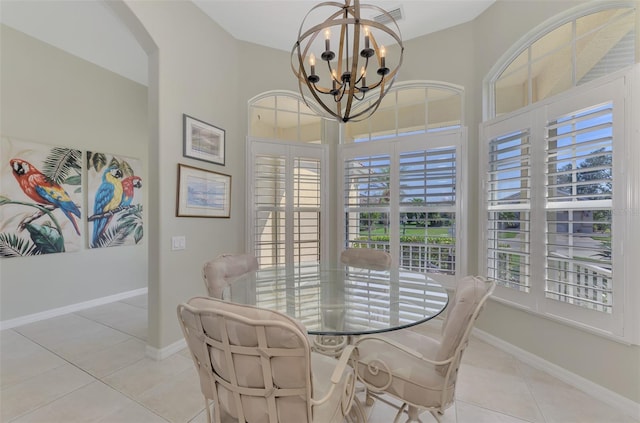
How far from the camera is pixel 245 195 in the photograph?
3.36m

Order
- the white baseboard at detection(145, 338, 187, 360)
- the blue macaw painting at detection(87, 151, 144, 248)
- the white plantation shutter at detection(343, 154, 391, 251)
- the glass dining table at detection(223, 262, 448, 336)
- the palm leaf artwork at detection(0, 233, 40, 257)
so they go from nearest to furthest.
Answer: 1. the glass dining table at detection(223, 262, 448, 336)
2. the white baseboard at detection(145, 338, 187, 360)
3. the palm leaf artwork at detection(0, 233, 40, 257)
4. the white plantation shutter at detection(343, 154, 391, 251)
5. the blue macaw painting at detection(87, 151, 144, 248)

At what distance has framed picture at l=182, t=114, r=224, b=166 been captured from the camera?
2625 millimetres

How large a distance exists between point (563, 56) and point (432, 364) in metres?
2.75

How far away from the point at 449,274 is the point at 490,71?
86.4 inches

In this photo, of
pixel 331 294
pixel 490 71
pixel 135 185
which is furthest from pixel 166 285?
pixel 490 71

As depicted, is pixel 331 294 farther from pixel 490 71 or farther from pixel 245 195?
pixel 490 71

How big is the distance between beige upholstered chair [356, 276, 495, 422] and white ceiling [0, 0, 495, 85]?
9.33 ft

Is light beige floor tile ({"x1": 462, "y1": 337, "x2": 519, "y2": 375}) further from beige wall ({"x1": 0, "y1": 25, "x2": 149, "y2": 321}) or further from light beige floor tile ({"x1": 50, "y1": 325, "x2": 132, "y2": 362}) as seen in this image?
beige wall ({"x1": 0, "y1": 25, "x2": 149, "y2": 321})

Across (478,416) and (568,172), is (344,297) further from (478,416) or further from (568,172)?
(568,172)

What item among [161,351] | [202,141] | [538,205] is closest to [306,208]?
[202,141]

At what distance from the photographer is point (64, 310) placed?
341 centimetres

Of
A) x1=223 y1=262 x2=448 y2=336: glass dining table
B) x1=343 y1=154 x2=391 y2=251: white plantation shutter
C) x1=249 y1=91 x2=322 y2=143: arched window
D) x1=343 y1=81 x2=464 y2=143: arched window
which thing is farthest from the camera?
x1=249 y1=91 x2=322 y2=143: arched window

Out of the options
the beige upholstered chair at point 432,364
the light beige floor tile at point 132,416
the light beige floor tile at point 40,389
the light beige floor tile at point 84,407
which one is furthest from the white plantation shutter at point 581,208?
the light beige floor tile at point 40,389

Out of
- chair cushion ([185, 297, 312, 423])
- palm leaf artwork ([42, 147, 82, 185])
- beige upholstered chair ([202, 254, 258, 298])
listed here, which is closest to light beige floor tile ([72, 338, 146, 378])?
beige upholstered chair ([202, 254, 258, 298])
